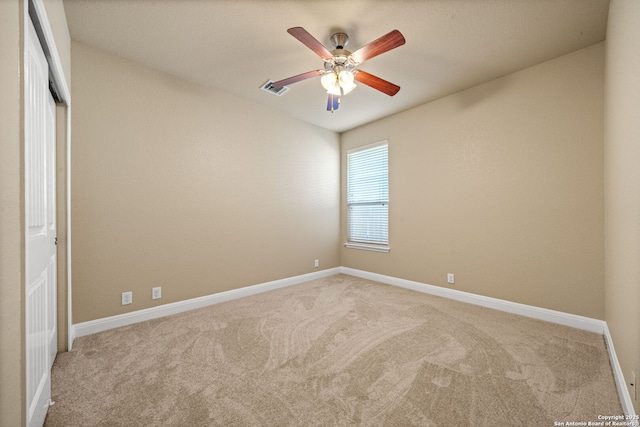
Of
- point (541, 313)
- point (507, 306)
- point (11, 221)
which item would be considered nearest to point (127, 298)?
point (11, 221)

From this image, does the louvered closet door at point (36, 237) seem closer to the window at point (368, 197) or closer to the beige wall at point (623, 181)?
the beige wall at point (623, 181)

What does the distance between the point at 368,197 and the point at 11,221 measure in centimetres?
401

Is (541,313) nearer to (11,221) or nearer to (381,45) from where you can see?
(381,45)

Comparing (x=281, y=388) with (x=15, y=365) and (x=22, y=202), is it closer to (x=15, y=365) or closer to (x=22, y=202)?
(x=15, y=365)

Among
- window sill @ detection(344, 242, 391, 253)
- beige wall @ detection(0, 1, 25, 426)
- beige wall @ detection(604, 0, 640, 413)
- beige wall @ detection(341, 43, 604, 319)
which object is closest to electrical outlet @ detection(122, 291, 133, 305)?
beige wall @ detection(0, 1, 25, 426)

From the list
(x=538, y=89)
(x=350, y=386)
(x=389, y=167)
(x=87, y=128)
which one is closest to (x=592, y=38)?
(x=538, y=89)

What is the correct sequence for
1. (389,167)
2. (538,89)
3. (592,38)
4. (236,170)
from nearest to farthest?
(592,38) < (538,89) < (236,170) < (389,167)

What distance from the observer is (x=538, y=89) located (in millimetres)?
2666

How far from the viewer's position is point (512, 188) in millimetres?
2850

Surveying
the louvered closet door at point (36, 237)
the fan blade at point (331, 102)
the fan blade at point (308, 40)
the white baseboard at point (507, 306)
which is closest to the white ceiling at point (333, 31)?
the fan blade at point (308, 40)

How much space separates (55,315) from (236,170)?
7.22 feet

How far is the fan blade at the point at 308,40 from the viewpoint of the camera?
1.69m

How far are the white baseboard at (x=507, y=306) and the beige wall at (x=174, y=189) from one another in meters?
1.56

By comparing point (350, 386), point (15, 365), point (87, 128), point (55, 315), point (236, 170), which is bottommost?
point (350, 386)
